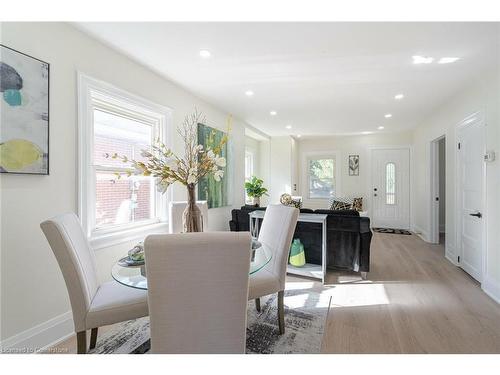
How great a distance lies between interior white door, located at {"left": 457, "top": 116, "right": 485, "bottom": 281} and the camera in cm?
296

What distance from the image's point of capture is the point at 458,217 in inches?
138

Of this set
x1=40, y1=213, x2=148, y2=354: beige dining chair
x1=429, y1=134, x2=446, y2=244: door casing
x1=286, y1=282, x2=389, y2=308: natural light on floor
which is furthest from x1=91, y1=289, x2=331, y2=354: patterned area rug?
x1=429, y1=134, x2=446, y2=244: door casing

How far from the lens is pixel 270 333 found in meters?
1.99

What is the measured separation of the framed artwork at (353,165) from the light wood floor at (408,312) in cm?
337

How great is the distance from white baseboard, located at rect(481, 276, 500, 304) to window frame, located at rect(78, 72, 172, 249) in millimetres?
3707

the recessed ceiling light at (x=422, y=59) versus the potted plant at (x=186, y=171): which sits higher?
the recessed ceiling light at (x=422, y=59)

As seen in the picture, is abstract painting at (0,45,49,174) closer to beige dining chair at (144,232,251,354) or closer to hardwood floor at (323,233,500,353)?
beige dining chair at (144,232,251,354)

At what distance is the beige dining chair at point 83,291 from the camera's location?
4.38ft

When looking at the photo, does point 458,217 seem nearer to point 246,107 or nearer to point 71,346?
point 246,107

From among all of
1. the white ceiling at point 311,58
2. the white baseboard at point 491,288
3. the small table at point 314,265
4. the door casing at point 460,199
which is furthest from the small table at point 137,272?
the door casing at point 460,199

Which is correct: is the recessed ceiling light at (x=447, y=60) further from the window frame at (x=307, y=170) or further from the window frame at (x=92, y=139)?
the window frame at (x=307, y=170)

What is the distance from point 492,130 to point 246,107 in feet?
10.4

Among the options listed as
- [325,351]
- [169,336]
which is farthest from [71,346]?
[325,351]

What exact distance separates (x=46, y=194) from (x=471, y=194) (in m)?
4.60
